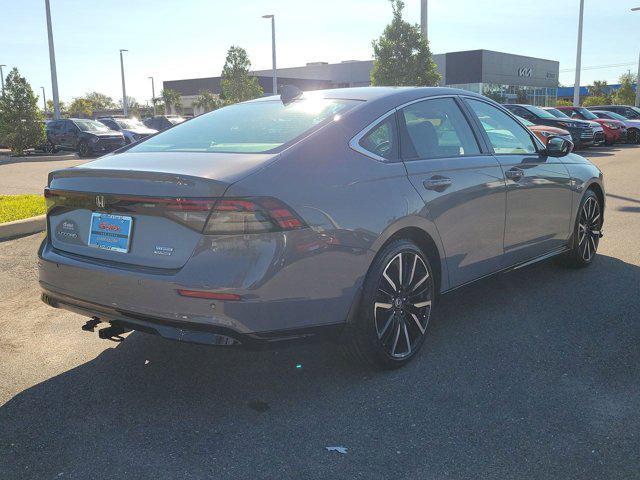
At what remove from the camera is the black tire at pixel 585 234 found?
5.61 metres

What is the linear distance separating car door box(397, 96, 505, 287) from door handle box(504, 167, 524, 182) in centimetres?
10

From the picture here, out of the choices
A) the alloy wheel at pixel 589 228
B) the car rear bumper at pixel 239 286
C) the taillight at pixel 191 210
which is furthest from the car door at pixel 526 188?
the taillight at pixel 191 210

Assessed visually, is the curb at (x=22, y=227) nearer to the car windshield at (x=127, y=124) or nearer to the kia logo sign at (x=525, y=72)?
the car windshield at (x=127, y=124)

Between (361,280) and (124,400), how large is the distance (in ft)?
4.63

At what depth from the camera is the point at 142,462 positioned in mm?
2717

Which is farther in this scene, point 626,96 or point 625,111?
point 626,96

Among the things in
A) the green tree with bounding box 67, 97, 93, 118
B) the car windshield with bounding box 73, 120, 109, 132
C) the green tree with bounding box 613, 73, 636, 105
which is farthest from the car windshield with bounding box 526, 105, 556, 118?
the green tree with bounding box 67, 97, 93, 118

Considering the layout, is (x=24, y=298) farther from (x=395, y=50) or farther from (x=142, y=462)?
(x=395, y=50)

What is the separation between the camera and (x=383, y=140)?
3656 mm

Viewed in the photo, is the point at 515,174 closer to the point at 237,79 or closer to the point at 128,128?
the point at 128,128

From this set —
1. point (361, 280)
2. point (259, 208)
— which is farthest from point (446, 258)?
point (259, 208)

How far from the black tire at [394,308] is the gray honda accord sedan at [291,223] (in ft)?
0.03

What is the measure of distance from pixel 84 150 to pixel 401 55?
42.9ft

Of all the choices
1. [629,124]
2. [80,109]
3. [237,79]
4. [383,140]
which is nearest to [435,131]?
[383,140]
